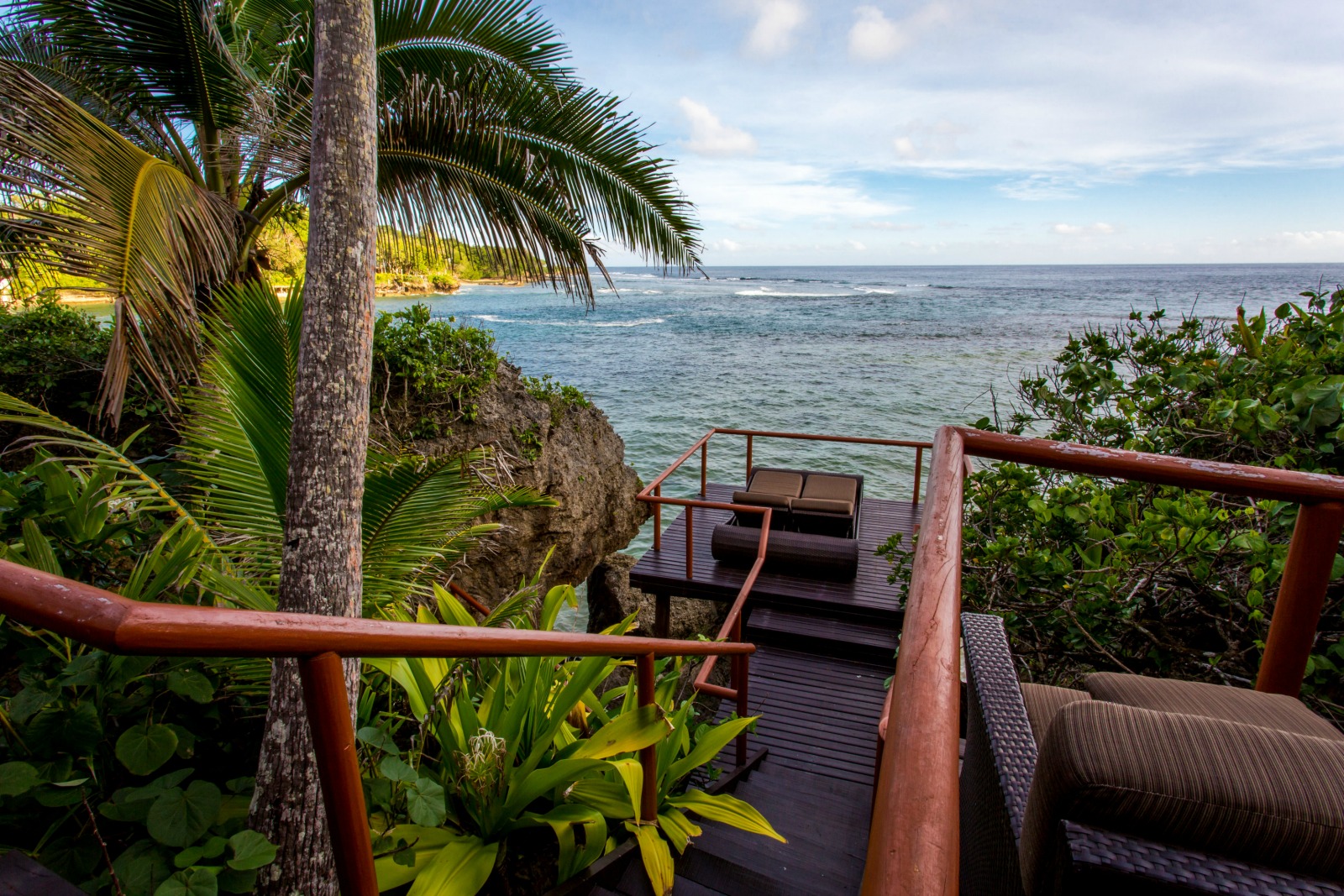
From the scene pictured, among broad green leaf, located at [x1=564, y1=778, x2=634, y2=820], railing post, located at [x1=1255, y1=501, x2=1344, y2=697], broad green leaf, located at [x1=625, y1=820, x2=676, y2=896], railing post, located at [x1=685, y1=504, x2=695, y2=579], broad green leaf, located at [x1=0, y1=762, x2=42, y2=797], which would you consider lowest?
railing post, located at [x1=685, y1=504, x2=695, y2=579]

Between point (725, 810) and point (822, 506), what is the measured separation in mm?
4963

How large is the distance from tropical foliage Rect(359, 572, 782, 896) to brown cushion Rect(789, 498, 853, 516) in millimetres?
4747

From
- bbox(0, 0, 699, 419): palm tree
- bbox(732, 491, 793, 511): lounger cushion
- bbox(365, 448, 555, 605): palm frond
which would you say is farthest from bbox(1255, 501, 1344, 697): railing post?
bbox(732, 491, 793, 511): lounger cushion

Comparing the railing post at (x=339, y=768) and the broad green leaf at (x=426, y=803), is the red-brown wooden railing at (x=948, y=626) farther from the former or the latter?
the broad green leaf at (x=426, y=803)

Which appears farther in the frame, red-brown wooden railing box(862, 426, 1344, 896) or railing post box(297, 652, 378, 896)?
railing post box(297, 652, 378, 896)

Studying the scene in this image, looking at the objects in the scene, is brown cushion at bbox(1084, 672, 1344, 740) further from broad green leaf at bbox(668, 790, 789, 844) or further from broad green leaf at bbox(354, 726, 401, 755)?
broad green leaf at bbox(354, 726, 401, 755)

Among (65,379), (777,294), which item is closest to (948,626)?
(65,379)

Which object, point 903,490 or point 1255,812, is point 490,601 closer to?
point 1255,812

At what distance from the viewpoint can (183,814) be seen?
1454 millimetres

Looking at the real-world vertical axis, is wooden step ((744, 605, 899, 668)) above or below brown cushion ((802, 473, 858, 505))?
below

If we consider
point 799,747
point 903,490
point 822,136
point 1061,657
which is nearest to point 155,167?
point 1061,657

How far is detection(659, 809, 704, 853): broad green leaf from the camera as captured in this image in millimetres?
2238

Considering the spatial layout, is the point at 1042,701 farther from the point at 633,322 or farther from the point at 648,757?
the point at 633,322

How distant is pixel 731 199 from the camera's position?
113ft
